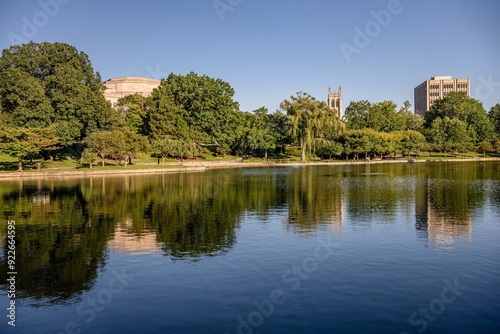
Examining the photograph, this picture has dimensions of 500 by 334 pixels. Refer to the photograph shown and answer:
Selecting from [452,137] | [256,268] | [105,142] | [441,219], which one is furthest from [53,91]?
[452,137]

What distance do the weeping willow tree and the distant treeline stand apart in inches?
8.8

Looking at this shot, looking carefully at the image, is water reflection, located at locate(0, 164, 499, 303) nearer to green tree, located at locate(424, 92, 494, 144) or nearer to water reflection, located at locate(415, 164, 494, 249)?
water reflection, located at locate(415, 164, 494, 249)

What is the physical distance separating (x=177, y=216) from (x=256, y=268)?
1212cm

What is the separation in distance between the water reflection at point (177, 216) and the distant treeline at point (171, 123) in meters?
31.4

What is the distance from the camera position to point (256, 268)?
634 inches

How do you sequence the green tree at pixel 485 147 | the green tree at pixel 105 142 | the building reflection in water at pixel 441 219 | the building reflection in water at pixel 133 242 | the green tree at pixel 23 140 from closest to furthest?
the building reflection in water at pixel 133 242 → the building reflection in water at pixel 441 219 → the green tree at pixel 23 140 → the green tree at pixel 105 142 → the green tree at pixel 485 147

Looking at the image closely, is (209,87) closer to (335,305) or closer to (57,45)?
(57,45)

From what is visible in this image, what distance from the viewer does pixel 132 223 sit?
984 inches

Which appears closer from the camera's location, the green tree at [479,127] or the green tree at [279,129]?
the green tree at [279,129]

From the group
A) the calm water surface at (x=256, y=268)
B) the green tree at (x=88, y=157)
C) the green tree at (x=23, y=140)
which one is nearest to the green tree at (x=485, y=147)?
the calm water surface at (x=256, y=268)

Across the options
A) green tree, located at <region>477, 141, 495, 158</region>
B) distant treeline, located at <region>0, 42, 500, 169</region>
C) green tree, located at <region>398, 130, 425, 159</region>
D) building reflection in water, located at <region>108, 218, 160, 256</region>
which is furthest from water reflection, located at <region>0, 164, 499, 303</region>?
green tree, located at <region>477, 141, 495, 158</region>

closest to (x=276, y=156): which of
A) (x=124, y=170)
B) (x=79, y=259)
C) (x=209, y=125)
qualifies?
(x=209, y=125)

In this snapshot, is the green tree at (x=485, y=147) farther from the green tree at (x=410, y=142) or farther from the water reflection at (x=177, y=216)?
the water reflection at (x=177, y=216)

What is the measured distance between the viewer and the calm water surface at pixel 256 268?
38.5ft
